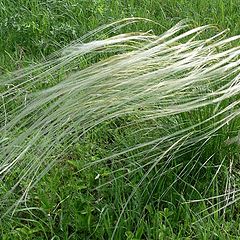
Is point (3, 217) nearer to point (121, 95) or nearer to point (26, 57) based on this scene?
point (121, 95)

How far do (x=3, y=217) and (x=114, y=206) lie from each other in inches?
12.9

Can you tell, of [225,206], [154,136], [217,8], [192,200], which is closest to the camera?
[225,206]

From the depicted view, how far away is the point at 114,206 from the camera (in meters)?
2.00

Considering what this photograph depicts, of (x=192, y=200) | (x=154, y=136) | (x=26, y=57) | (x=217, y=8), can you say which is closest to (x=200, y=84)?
(x=154, y=136)

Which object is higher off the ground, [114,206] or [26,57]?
[26,57]

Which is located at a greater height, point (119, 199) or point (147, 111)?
point (147, 111)

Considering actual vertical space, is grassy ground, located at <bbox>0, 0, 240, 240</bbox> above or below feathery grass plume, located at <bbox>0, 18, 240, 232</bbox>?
below

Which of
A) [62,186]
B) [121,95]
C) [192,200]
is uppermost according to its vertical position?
[121,95]

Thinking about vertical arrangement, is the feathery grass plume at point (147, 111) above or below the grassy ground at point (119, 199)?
above

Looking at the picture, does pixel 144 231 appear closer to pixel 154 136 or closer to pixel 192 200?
pixel 192 200

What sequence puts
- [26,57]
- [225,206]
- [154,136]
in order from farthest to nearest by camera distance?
1. [26,57]
2. [154,136]
3. [225,206]

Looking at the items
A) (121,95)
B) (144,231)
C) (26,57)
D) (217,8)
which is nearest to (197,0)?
(217,8)

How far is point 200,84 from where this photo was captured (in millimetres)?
2145

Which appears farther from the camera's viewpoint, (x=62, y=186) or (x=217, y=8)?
(x=217, y=8)
